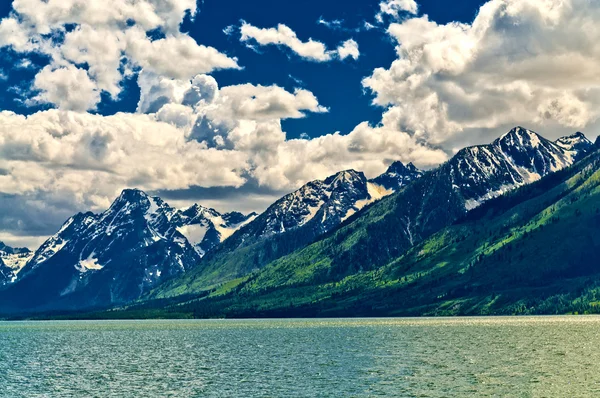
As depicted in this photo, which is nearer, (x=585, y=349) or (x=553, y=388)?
(x=553, y=388)

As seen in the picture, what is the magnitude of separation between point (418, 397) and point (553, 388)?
21080 millimetres

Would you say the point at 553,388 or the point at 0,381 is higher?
the point at 0,381

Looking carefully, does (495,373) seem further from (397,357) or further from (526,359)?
(397,357)

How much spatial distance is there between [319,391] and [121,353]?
10160cm

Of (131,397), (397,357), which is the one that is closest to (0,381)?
(131,397)

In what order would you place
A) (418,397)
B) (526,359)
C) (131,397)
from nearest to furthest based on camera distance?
(418,397) < (131,397) < (526,359)

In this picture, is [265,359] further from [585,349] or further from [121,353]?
[585,349]

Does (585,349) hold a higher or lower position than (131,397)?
lower

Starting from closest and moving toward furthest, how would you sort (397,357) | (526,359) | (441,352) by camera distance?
1. (526,359)
2. (397,357)
3. (441,352)

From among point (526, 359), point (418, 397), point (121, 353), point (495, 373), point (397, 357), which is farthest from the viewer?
point (121, 353)

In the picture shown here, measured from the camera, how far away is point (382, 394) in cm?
9938

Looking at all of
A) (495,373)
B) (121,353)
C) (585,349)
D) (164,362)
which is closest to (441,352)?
(585,349)

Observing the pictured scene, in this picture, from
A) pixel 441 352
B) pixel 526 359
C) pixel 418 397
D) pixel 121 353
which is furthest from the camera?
pixel 121 353

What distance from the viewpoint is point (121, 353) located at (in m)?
191
